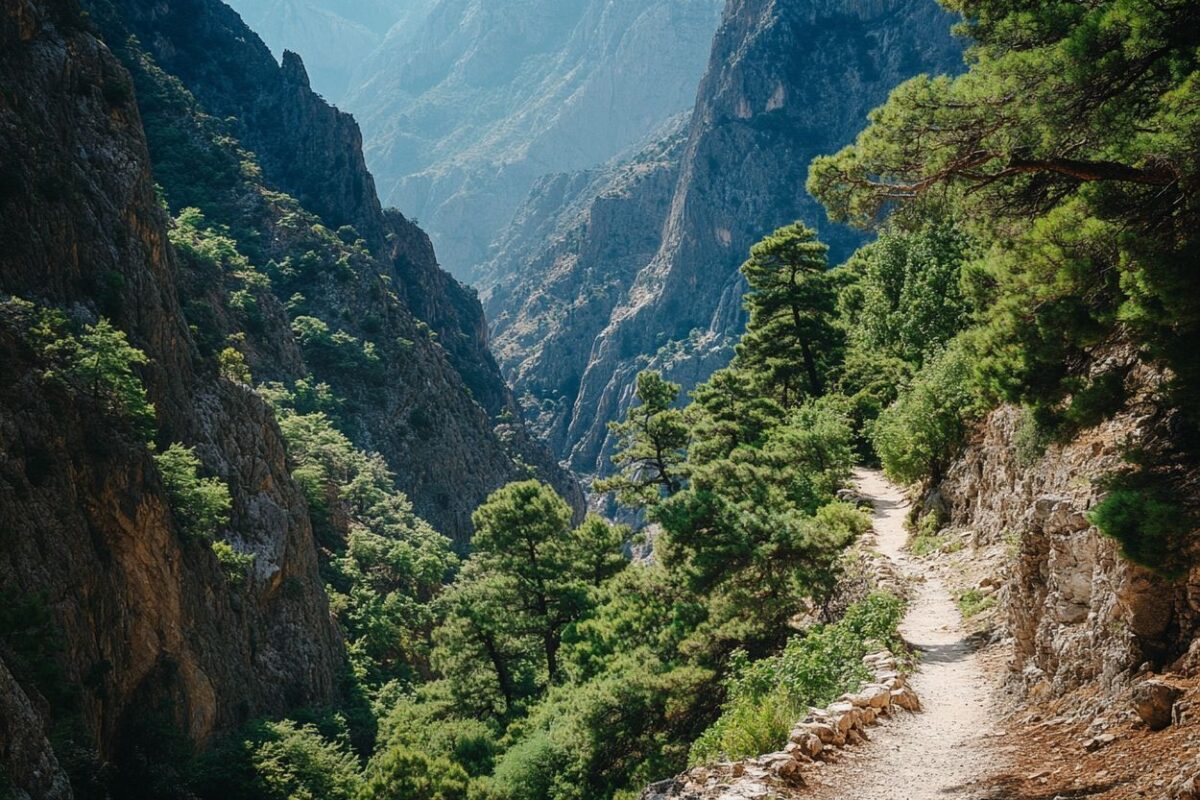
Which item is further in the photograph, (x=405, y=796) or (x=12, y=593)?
(x=405, y=796)

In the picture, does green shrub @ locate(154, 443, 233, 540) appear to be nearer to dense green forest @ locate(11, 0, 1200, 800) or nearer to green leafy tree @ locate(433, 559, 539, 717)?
dense green forest @ locate(11, 0, 1200, 800)

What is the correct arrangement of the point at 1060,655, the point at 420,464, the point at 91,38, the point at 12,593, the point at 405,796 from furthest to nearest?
1. the point at 420,464
2. the point at 91,38
3. the point at 405,796
4. the point at 12,593
5. the point at 1060,655

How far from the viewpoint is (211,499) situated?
103 ft

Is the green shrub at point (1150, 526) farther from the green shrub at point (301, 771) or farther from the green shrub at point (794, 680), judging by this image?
the green shrub at point (301, 771)

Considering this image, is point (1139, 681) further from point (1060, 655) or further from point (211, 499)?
point (211, 499)

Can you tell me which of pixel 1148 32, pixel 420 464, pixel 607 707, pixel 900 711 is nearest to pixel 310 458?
pixel 420 464

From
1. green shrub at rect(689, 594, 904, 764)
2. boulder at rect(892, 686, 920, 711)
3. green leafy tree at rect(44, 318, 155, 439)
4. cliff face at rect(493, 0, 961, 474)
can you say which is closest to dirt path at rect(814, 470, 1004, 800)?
boulder at rect(892, 686, 920, 711)

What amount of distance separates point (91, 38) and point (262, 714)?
30.6 m

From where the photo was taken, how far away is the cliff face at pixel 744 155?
174 m

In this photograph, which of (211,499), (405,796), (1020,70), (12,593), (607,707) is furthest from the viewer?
(211,499)

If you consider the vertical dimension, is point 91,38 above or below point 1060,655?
above

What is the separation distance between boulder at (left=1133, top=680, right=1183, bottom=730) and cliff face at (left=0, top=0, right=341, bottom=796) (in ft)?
53.5

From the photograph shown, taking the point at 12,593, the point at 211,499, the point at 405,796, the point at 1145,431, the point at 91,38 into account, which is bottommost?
the point at 405,796

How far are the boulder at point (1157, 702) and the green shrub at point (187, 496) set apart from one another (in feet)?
98.1
